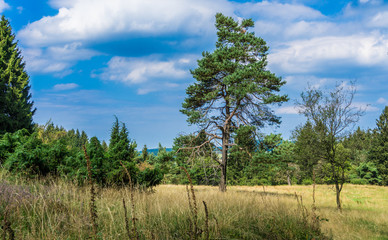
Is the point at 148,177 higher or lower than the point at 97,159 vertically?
lower

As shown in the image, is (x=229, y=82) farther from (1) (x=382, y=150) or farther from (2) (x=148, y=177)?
(1) (x=382, y=150)

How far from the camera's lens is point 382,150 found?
126 ft

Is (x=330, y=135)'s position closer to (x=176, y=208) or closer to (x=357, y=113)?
(x=357, y=113)

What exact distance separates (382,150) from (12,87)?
167 feet

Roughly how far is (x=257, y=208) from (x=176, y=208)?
2.27 metres

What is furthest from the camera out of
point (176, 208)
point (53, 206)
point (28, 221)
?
point (176, 208)

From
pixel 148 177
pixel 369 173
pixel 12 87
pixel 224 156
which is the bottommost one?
pixel 369 173

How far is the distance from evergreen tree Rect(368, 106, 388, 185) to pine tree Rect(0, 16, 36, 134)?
46.4 m

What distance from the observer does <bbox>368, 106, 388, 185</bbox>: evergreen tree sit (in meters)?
37.0

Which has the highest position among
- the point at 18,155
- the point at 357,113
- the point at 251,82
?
the point at 251,82

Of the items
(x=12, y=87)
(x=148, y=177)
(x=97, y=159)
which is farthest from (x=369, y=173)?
(x=12, y=87)

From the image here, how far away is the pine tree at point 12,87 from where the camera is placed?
27.0m

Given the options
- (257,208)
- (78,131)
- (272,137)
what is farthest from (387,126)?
(78,131)

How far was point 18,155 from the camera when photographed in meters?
8.22
